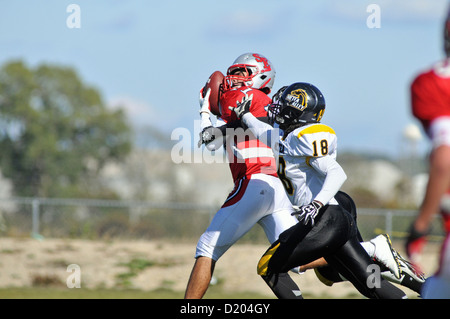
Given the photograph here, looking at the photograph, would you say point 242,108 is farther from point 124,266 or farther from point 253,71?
point 124,266

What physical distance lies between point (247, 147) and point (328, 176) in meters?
0.94

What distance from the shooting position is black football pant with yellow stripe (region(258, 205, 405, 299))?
15.1 ft

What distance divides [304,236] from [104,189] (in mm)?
22594

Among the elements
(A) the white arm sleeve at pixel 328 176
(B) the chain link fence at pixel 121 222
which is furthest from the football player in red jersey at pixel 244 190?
(B) the chain link fence at pixel 121 222

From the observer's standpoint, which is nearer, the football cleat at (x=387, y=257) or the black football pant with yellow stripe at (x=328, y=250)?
the black football pant with yellow stripe at (x=328, y=250)

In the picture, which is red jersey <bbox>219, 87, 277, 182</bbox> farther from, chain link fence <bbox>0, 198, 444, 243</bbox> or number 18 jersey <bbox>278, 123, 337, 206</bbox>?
chain link fence <bbox>0, 198, 444, 243</bbox>

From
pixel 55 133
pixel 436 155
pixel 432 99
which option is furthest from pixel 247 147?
pixel 55 133

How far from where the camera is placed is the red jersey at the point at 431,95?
3145 mm

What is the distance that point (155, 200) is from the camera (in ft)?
90.1

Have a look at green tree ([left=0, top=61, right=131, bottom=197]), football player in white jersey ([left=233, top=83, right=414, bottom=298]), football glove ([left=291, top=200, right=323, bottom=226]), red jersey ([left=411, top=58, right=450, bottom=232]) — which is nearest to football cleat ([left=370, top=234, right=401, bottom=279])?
football player in white jersey ([left=233, top=83, right=414, bottom=298])

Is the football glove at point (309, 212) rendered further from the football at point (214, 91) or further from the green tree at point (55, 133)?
the green tree at point (55, 133)

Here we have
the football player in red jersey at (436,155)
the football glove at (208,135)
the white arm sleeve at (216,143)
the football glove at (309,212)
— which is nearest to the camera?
the football player in red jersey at (436,155)
